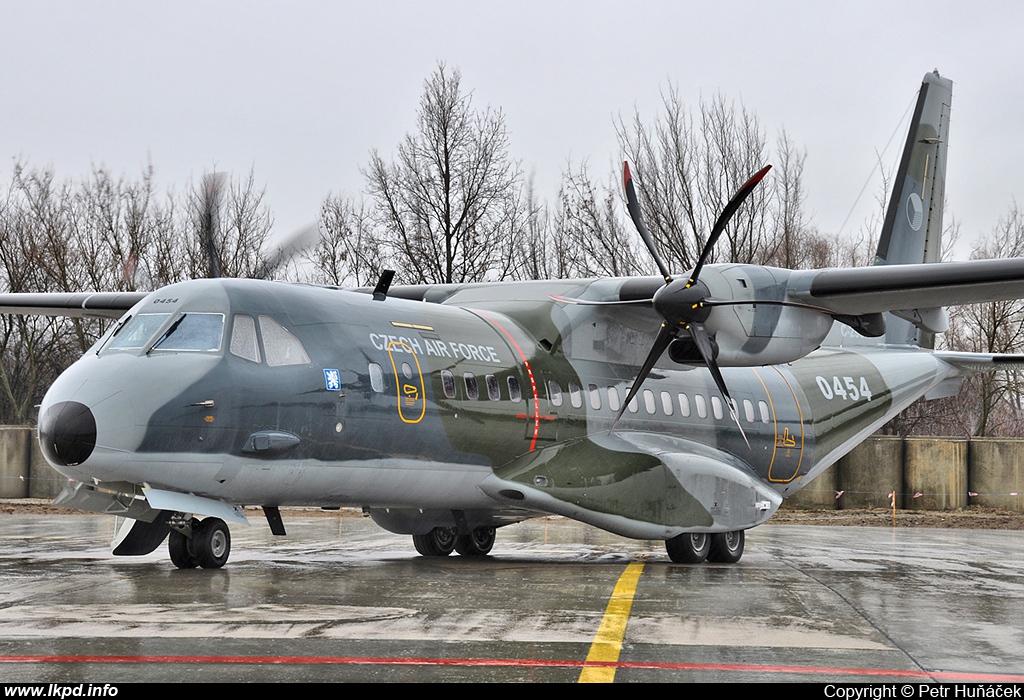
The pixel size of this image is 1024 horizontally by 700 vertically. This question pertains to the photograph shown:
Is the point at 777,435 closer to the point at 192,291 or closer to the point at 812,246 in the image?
the point at 192,291

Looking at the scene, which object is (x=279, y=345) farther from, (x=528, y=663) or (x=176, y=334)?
(x=528, y=663)

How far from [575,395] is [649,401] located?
1.43m

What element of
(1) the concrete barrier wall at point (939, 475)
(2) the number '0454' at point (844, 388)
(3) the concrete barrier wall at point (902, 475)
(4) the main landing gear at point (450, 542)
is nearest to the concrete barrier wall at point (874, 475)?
(3) the concrete barrier wall at point (902, 475)

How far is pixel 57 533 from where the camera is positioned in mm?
17875

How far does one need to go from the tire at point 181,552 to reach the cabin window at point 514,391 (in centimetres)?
415

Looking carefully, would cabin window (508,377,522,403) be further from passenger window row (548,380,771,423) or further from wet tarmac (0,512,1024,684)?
wet tarmac (0,512,1024,684)

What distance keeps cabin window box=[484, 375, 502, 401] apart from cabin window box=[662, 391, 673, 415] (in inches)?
127

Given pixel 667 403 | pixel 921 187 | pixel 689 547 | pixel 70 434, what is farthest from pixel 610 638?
pixel 921 187

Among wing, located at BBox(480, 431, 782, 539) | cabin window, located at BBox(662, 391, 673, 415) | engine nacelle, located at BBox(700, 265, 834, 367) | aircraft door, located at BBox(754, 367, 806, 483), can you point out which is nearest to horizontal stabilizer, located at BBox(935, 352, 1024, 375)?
aircraft door, located at BBox(754, 367, 806, 483)

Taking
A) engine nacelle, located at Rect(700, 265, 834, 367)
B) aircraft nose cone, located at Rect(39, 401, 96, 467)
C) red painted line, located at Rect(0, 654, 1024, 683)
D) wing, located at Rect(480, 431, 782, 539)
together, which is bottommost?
red painted line, located at Rect(0, 654, 1024, 683)

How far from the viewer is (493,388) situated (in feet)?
43.0

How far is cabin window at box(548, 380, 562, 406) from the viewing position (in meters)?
13.9

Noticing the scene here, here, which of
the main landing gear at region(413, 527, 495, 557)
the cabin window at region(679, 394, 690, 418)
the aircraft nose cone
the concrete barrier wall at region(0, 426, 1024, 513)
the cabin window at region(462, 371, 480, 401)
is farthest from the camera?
the concrete barrier wall at region(0, 426, 1024, 513)

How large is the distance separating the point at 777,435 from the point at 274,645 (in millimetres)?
11546
